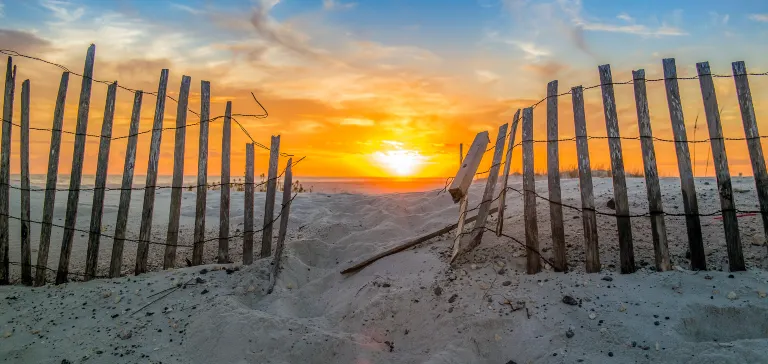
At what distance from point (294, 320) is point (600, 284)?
3.20m

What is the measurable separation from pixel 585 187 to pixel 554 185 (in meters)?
0.33

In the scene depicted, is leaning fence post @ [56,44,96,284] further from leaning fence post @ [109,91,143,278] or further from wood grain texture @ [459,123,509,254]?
wood grain texture @ [459,123,509,254]

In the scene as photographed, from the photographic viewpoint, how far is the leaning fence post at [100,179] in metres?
6.23

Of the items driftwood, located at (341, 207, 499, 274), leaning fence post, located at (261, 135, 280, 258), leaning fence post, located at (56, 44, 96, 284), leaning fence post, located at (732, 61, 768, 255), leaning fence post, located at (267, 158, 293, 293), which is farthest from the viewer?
leaning fence post, located at (261, 135, 280, 258)

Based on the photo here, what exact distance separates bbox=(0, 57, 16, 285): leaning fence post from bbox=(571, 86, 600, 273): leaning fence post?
7.46 meters

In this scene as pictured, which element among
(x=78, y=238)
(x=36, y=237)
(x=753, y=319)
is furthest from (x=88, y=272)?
(x=753, y=319)

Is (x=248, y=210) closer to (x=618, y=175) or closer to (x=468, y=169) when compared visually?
(x=468, y=169)

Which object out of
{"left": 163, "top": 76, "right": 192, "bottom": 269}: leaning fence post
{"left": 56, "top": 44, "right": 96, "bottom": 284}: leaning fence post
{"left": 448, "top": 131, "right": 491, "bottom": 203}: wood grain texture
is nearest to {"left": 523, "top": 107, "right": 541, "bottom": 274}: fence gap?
{"left": 448, "top": 131, "right": 491, "bottom": 203}: wood grain texture

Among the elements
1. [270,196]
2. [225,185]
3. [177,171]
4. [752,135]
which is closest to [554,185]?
[752,135]

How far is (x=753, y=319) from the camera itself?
418cm

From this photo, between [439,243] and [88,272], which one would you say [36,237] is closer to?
[88,272]

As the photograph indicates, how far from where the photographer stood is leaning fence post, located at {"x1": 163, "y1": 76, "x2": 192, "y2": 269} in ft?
20.7

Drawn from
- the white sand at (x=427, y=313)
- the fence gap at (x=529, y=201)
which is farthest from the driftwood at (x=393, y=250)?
the fence gap at (x=529, y=201)

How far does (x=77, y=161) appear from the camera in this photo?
247 inches
